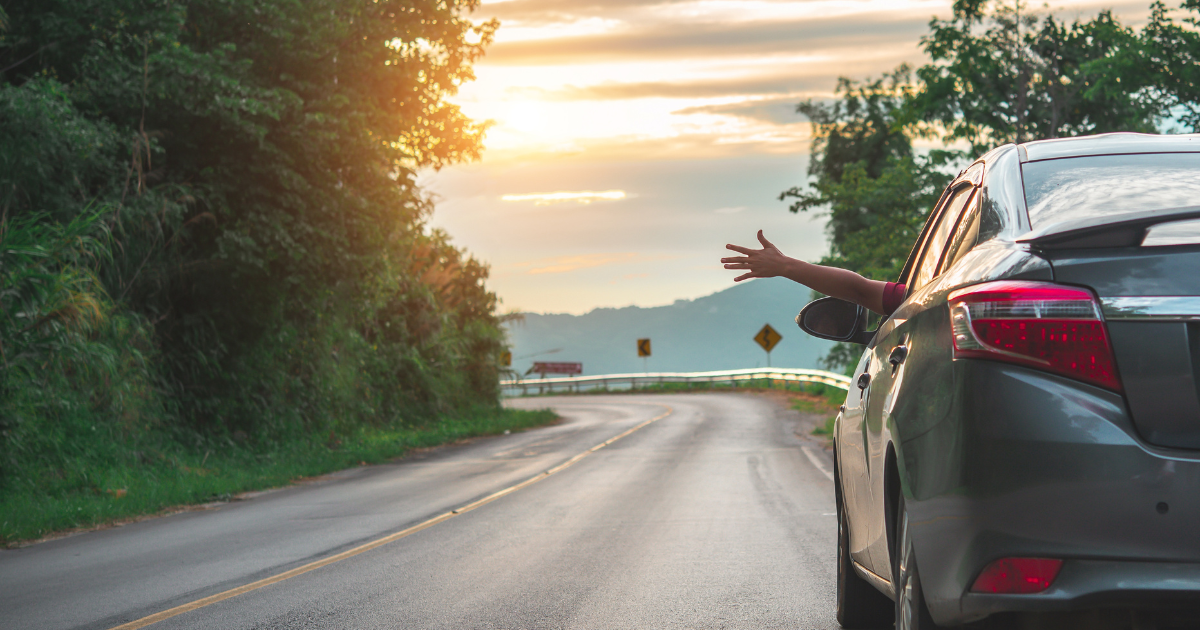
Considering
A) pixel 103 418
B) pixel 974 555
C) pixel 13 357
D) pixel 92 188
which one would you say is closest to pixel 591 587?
pixel 974 555

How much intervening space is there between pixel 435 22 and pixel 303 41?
4.93 metres

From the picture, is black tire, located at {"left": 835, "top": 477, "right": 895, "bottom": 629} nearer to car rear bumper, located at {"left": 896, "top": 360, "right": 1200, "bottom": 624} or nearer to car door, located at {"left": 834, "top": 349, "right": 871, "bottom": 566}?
car door, located at {"left": 834, "top": 349, "right": 871, "bottom": 566}

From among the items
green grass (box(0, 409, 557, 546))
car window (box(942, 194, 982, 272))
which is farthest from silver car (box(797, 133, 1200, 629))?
green grass (box(0, 409, 557, 546))

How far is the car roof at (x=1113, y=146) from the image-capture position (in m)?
3.76

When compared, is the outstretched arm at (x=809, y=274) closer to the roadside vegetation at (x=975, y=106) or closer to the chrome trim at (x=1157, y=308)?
the chrome trim at (x=1157, y=308)

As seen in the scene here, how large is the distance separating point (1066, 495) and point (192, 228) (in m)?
19.8

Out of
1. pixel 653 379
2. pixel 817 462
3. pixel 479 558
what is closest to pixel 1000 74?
pixel 817 462

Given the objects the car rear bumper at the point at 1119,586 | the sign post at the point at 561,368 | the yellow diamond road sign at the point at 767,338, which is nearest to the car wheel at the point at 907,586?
the car rear bumper at the point at 1119,586

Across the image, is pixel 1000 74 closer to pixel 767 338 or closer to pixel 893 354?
pixel 767 338

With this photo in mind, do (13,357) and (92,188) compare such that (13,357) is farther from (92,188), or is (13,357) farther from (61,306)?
(92,188)

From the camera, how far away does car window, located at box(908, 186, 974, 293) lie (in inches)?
167

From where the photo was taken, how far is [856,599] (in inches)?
236

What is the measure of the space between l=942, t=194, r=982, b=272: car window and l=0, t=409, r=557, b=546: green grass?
10790 mm

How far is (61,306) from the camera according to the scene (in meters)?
15.3
